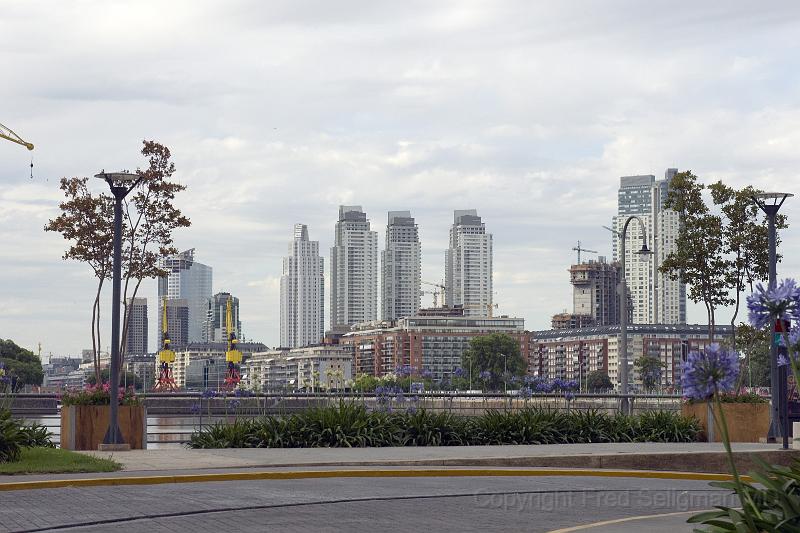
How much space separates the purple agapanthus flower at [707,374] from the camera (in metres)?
7.18

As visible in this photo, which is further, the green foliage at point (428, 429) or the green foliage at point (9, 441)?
the green foliage at point (428, 429)

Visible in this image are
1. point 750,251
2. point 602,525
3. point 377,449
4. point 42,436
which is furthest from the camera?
point 750,251

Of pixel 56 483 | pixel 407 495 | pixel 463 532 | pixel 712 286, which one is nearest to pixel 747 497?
pixel 463 532

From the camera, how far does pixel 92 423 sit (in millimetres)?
22828

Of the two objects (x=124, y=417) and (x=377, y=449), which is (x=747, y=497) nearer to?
(x=377, y=449)

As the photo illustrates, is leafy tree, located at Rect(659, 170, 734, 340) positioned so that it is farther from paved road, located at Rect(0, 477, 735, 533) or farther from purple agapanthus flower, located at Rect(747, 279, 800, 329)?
purple agapanthus flower, located at Rect(747, 279, 800, 329)

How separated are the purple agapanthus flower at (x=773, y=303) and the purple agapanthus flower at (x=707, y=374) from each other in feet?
1.61

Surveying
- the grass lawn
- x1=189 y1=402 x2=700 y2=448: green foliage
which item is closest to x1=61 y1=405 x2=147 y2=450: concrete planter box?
x1=189 y1=402 x2=700 y2=448: green foliage

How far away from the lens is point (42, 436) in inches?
957

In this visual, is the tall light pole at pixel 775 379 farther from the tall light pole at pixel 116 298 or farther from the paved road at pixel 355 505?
the tall light pole at pixel 116 298

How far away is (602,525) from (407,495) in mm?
4162

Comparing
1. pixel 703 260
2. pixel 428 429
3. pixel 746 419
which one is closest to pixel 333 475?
pixel 428 429

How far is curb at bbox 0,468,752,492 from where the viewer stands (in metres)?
16.3

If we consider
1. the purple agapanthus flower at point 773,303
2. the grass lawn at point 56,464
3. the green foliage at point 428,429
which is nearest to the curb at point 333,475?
the grass lawn at point 56,464
